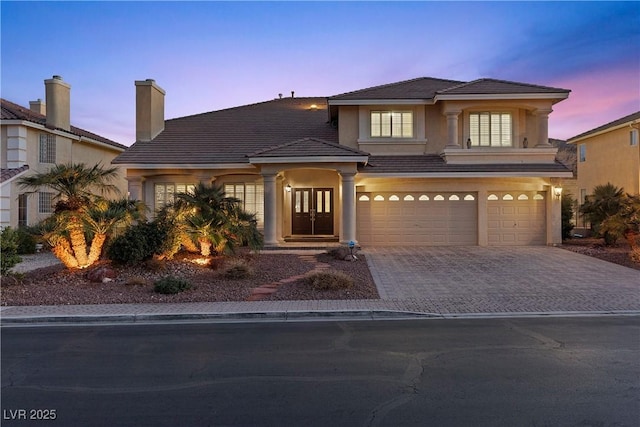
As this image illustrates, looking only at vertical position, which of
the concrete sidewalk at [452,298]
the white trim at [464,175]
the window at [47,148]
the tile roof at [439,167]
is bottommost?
the concrete sidewalk at [452,298]

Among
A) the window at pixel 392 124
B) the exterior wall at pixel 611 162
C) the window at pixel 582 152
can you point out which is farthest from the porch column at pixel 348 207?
the window at pixel 582 152

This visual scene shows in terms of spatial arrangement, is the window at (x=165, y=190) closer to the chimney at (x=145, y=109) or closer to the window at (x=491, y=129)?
the chimney at (x=145, y=109)

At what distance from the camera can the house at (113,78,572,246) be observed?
20156 mm

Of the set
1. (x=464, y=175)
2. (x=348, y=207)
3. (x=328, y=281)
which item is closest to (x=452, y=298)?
(x=328, y=281)

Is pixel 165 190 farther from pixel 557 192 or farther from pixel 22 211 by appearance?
pixel 557 192

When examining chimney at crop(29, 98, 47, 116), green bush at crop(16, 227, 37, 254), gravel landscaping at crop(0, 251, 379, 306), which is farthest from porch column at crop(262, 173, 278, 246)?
chimney at crop(29, 98, 47, 116)

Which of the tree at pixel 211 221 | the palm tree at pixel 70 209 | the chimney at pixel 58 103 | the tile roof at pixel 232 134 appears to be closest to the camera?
the palm tree at pixel 70 209

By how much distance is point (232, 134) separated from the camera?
902 inches

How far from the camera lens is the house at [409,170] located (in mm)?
20156

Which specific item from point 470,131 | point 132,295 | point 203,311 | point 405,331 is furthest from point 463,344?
point 470,131

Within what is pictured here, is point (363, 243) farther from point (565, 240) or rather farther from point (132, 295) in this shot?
point (132, 295)

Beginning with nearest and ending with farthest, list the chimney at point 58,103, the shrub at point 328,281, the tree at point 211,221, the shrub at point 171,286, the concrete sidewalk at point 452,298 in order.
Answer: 1. the concrete sidewalk at point 452,298
2. the shrub at point 171,286
3. the shrub at point 328,281
4. the tree at point 211,221
5. the chimney at point 58,103

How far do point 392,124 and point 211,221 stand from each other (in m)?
10.5

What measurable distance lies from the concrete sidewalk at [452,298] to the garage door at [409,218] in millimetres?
4469
